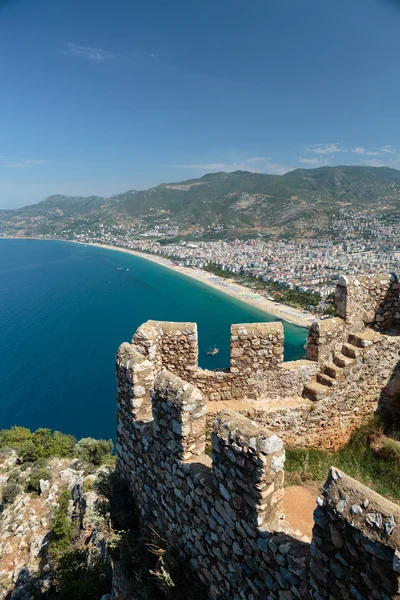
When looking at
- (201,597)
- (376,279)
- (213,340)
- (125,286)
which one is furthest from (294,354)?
(125,286)

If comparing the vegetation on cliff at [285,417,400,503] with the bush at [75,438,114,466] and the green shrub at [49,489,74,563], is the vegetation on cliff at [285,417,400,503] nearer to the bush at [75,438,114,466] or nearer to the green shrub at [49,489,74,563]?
the green shrub at [49,489,74,563]

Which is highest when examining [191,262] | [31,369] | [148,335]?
[148,335]

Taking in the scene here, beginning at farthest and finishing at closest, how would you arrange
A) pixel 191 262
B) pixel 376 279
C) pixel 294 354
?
1. pixel 191 262
2. pixel 294 354
3. pixel 376 279

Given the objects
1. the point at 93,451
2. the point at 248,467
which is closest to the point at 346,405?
the point at 248,467

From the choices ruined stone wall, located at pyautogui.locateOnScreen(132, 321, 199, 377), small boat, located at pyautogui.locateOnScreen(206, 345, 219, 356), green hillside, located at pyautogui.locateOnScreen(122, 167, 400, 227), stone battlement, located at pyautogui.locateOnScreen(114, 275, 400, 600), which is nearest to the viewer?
stone battlement, located at pyautogui.locateOnScreen(114, 275, 400, 600)

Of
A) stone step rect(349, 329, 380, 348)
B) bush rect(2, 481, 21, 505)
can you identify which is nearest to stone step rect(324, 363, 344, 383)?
stone step rect(349, 329, 380, 348)

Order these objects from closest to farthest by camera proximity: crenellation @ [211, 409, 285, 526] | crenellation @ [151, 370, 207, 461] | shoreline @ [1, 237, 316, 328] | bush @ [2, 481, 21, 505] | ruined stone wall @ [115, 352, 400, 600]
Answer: ruined stone wall @ [115, 352, 400, 600] < crenellation @ [211, 409, 285, 526] < crenellation @ [151, 370, 207, 461] < bush @ [2, 481, 21, 505] < shoreline @ [1, 237, 316, 328]

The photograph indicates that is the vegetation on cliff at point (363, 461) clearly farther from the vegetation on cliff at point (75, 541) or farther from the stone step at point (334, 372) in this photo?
the vegetation on cliff at point (75, 541)

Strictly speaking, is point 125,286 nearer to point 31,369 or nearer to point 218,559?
point 31,369
